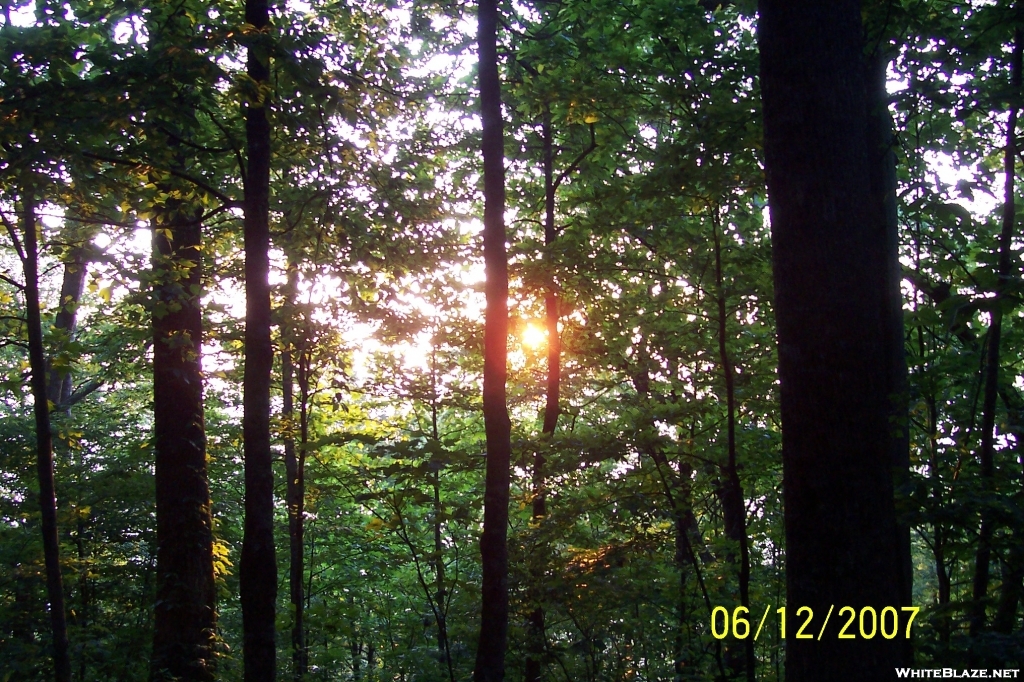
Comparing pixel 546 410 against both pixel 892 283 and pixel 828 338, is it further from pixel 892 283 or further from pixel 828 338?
pixel 828 338

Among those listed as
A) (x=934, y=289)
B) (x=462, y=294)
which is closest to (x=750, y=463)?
(x=934, y=289)

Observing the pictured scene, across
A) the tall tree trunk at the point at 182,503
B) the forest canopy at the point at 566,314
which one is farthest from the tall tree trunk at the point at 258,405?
the tall tree trunk at the point at 182,503

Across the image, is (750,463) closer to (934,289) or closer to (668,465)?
(668,465)

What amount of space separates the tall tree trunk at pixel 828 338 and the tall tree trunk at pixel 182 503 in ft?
19.1

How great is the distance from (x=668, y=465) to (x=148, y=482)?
25.9 feet

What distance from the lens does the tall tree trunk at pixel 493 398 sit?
6004mm

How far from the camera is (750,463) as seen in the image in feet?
22.4

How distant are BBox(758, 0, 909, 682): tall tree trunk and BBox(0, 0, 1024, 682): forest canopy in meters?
0.02

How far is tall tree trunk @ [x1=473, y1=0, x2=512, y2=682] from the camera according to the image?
236 inches

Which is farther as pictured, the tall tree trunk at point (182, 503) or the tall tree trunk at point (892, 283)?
the tall tree trunk at point (182, 503)

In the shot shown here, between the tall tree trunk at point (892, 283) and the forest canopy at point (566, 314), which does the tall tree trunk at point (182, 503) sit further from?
the tall tree trunk at point (892, 283)

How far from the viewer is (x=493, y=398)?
6355 mm
